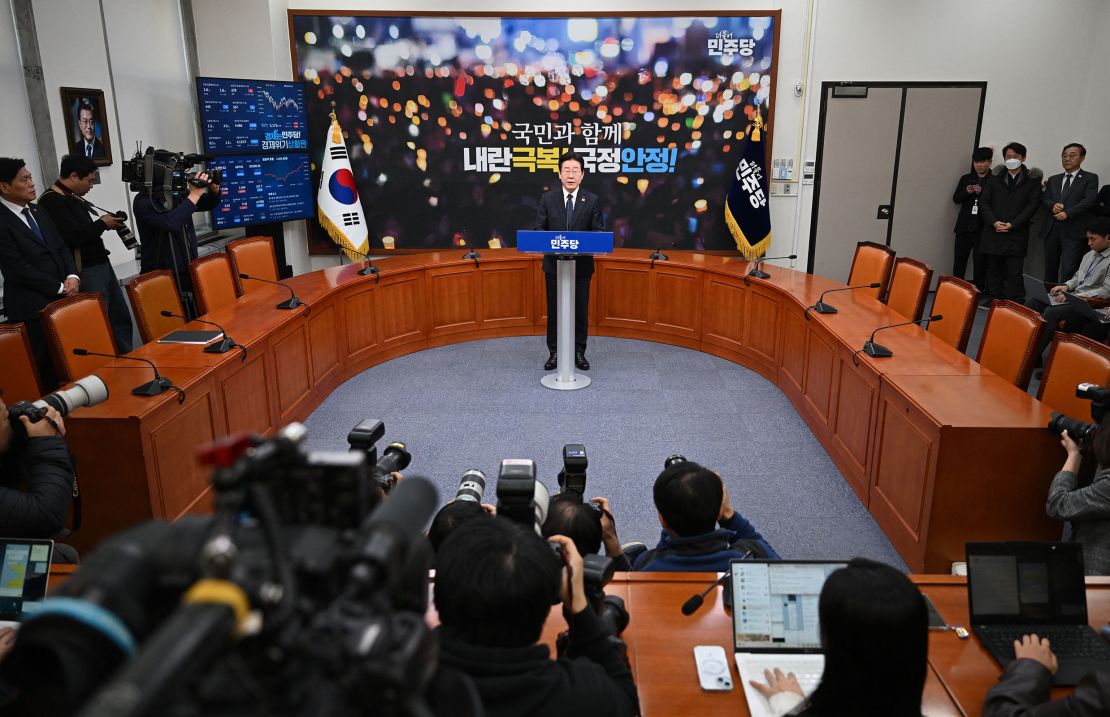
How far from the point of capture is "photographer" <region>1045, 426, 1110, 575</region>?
106 inches

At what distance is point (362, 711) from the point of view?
0.71 metres

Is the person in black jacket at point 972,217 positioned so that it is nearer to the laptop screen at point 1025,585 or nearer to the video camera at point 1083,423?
the video camera at point 1083,423

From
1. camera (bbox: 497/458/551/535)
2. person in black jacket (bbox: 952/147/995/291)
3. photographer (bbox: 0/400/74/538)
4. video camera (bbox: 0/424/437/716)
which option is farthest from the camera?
person in black jacket (bbox: 952/147/995/291)

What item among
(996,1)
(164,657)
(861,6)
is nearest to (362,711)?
(164,657)

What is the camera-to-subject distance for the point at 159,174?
545cm

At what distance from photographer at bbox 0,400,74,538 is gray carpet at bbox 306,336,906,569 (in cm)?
206

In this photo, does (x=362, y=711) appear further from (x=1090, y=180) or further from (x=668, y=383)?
(x=1090, y=180)

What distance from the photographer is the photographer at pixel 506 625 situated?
4.37ft

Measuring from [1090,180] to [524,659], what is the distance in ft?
25.6

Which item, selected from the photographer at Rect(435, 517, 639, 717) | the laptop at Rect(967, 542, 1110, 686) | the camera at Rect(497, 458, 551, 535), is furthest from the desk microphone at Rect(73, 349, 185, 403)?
the laptop at Rect(967, 542, 1110, 686)

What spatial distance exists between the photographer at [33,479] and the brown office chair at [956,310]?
4.17m

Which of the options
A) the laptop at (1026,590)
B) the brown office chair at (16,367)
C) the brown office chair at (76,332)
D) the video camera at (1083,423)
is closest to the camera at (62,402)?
the brown office chair at (16,367)

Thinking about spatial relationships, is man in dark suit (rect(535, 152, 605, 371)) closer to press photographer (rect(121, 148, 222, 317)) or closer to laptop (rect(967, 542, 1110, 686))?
press photographer (rect(121, 148, 222, 317))

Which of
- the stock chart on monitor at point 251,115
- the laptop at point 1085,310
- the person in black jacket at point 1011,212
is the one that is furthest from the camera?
the person in black jacket at point 1011,212
